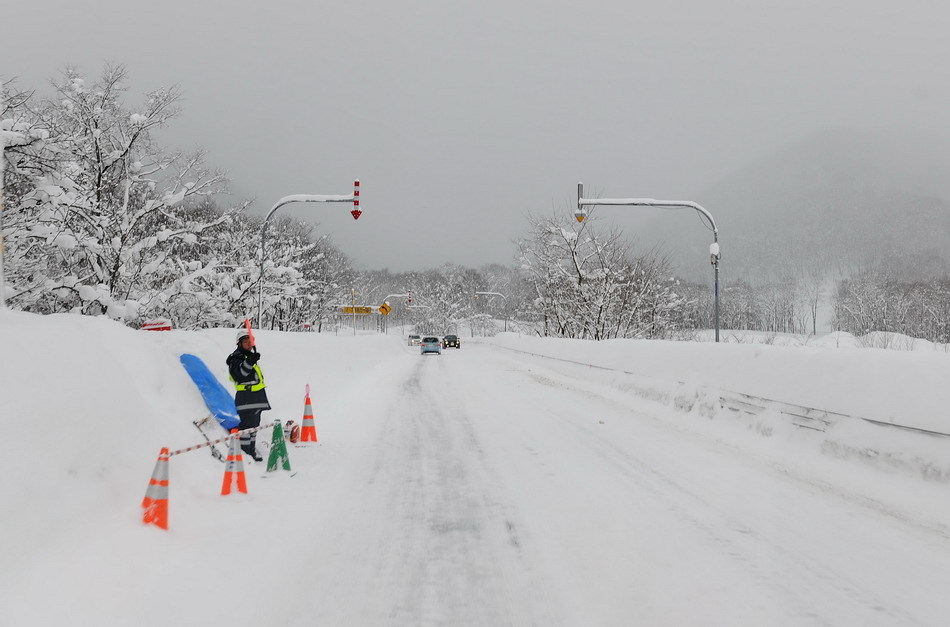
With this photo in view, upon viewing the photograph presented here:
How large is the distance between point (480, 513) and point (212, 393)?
199 inches

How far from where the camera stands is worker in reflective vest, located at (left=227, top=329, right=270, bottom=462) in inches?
283

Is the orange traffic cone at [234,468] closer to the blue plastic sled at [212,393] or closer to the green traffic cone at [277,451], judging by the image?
the green traffic cone at [277,451]

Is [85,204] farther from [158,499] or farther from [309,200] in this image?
[158,499]

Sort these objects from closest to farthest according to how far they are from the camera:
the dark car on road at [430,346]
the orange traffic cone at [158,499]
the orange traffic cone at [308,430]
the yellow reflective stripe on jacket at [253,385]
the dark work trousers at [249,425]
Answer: the orange traffic cone at [158,499]
the dark work trousers at [249,425]
the yellow reflective stripe on jacket at [253,385]
the orange traffic cone at [308,430]
the dark car on road at [430,346]

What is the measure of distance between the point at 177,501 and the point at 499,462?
3.70 metres

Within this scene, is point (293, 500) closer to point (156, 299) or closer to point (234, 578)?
point (234, 578)

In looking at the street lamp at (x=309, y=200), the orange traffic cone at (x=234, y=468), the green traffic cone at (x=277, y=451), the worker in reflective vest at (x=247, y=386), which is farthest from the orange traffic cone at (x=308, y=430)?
the street lamp at (x=309, y=200)

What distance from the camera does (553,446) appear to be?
8211 mm

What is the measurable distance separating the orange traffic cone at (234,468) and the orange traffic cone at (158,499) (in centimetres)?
106

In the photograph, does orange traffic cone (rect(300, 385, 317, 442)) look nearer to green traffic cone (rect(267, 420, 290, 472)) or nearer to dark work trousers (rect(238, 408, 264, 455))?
dark work trousers (rect(238, 408, 264, 455))

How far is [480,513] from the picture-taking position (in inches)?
205

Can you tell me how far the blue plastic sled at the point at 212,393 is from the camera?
26.8 feet

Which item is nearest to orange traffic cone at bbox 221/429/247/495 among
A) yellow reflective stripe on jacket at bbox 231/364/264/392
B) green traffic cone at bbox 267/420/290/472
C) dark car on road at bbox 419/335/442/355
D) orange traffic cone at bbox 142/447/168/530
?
green traffic cone at bbox 267/420/290/472

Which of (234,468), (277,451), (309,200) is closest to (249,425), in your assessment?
(277,451)
